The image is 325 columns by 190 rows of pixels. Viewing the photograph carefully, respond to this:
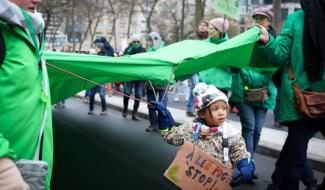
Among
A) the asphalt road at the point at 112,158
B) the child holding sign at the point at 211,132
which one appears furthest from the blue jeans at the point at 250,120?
the child holding sign at the point at 211,132

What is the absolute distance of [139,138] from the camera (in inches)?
335

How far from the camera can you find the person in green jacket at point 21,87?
2184 millimetres

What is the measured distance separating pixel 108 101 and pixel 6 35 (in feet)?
40.8

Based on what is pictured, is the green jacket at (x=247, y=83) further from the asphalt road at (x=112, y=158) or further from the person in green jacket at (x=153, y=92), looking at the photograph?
the person in green jacket at (x=153, y=92)

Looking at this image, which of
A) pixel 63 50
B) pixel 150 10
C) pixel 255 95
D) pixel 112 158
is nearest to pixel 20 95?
pixel 255 95

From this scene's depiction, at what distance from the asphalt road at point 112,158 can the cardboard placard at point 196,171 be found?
1607mm

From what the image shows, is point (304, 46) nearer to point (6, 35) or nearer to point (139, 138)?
point (6, 35)

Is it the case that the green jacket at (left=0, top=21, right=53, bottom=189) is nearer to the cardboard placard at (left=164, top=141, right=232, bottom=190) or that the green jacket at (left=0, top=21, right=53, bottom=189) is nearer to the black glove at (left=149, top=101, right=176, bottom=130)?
the black glove at (left=149, top=101, right=176, bottom=130)

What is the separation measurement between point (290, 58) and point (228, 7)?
1238 mm

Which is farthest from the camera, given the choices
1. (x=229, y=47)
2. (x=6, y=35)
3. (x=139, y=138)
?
(x=139, y=138)

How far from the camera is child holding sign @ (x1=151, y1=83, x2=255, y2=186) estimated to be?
12.3 ft

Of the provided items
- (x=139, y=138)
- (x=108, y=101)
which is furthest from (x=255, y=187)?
(x=108, y=101)

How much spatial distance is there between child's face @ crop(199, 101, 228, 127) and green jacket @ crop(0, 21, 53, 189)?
1706mm

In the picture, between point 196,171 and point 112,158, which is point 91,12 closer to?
point 112,158
